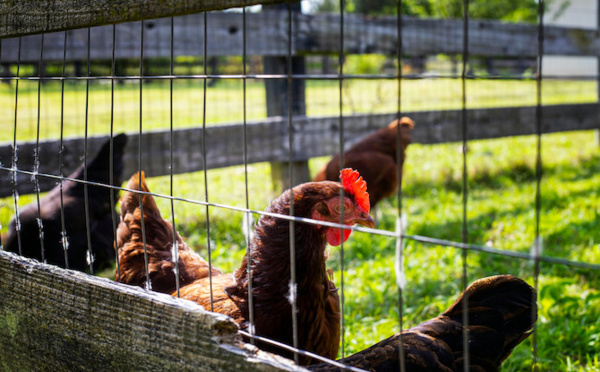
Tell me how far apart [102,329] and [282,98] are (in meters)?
3.74

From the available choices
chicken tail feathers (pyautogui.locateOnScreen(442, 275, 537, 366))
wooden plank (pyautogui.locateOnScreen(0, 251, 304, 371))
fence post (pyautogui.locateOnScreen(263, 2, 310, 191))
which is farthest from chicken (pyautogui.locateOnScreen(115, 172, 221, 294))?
fence post (pyautogui.locateOnScreen(263, 2, 310, 191))

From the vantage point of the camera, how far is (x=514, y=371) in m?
2.51

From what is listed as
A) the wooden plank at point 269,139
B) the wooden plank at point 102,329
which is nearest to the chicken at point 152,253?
the wooden plank at point 102,329

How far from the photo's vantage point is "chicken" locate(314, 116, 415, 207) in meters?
4.93

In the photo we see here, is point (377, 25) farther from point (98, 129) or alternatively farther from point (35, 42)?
point (98, 129)

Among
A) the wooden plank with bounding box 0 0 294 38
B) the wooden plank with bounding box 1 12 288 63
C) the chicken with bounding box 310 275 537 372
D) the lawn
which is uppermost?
the wooden plank with bounding box 1 12 288 63

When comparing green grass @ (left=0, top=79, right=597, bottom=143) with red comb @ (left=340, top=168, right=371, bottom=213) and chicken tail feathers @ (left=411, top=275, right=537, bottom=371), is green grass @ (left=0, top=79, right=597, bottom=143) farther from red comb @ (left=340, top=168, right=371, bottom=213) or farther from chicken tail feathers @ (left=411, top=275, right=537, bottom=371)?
chicken tail feathers @ (left=411, top=275, right=537, bottom=371)

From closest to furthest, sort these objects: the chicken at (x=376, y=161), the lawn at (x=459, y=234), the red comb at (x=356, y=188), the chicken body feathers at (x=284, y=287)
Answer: the chicken body feathers at (x=284, y=287)
the red comb at (x=356, y=188)
the lawn at (x=459, y=234)
the chicken at (x=376, y=161)

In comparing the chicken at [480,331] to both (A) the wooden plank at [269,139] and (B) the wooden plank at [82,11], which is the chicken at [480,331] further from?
(A) the wooden plank at [269,139]

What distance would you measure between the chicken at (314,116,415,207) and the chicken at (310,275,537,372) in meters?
2.92

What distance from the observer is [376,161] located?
5.00 metres

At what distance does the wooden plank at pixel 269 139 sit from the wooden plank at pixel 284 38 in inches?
26.0

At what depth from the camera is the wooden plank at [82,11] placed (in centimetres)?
136

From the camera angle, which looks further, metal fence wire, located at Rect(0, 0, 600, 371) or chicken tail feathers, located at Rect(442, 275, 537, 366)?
metal fence wire, located at Rect(0, 0, 600, 371)
